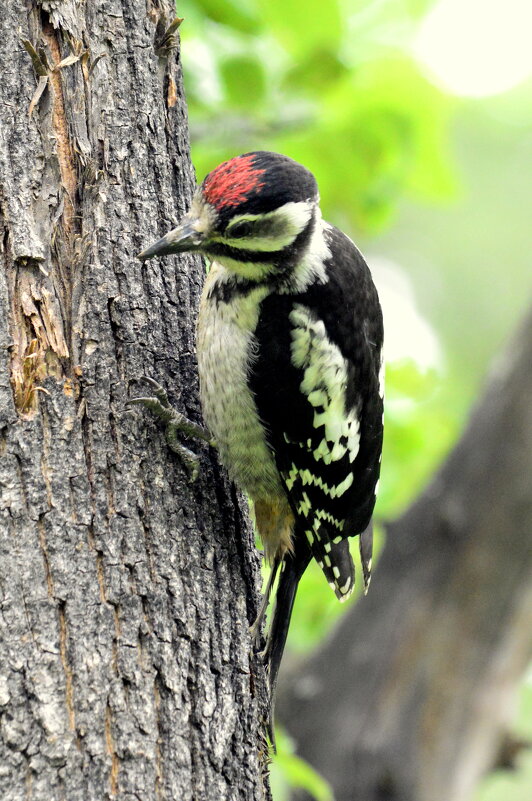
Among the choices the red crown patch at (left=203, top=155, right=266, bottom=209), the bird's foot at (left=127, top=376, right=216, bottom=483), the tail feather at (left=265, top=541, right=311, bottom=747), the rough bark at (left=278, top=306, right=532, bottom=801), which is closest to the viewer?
the bird's foot at (left=127, top=376, right=216, bottom=483)

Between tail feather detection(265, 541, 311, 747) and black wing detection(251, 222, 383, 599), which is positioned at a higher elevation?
black wing detection(251, 222, 383, 599)

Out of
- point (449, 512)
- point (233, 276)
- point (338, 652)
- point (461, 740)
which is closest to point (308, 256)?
point (233, 276)

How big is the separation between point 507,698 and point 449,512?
1077mm

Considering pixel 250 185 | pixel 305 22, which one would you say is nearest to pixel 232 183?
pixel 250 185

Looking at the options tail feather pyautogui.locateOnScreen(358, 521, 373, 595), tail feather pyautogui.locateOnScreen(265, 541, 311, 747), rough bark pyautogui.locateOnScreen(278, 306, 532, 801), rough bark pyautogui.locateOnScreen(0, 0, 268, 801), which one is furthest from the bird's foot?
rough bark pyautogui.locateOnScreen(278, 306, 532, 801)

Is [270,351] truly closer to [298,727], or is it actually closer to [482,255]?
[298,727]

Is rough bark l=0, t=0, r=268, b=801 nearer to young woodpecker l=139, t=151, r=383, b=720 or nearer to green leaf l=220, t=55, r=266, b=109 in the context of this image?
young woodpecker l=139, t=151, r=383, b=720

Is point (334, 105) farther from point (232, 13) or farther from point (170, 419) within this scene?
point (170, 419)

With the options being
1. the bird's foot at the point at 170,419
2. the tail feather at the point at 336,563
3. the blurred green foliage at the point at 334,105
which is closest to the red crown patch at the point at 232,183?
the bird's foot at the point at 170,419

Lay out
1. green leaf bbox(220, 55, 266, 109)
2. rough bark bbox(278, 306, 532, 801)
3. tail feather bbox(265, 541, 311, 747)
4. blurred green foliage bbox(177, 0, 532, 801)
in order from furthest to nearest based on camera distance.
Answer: rough bark bbox(278, 306, 532, 801) < green leaf bbox(220, 55, 266, 109) < blurred green foliage bbox(177, 0, 532, 801) < tail feather bbox(265, 541, 311, 747)

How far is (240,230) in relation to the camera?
2.54 meters

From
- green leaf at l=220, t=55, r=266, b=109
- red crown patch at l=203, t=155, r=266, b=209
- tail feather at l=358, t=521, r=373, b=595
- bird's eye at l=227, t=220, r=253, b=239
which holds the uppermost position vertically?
green leaf at l=220, t=55, r=266, b=109

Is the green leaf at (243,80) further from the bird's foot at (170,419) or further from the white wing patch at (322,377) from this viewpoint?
the bird's foot at (170,419)

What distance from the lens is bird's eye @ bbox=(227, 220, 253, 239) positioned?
99.0 inches
